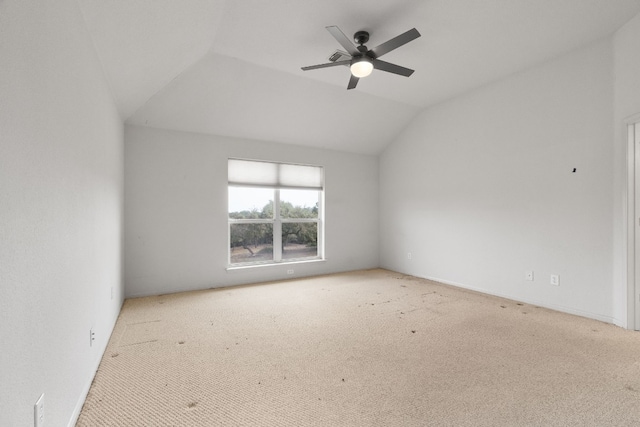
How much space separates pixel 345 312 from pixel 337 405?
5.52 feet

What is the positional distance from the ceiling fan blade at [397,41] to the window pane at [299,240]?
10.7 ft

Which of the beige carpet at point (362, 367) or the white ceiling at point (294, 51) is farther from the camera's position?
the white ceiling at point (294, 51)

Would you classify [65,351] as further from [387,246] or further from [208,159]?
[387,246]

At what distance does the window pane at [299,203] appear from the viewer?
522cm

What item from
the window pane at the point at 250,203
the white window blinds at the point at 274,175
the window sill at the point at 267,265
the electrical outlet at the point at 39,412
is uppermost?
the white window blinds at the point at 274,175

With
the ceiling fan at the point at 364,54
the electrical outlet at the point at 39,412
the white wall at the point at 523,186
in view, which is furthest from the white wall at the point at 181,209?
the electrical outlet at the point at 39,412

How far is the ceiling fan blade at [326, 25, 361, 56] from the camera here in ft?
7.53

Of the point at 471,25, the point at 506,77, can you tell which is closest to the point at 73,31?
the point at 471,25

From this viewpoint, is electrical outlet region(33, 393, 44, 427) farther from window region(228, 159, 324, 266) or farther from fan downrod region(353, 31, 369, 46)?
window region(228, 159, 324, 266)

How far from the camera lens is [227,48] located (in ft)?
10.5

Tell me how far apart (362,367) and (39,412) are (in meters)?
1.79

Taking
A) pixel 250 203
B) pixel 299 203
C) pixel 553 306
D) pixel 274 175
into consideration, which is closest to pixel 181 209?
pixel 250 203

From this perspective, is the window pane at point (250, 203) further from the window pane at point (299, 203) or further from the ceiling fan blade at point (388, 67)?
the ceiling fan blade at point (388, 67)

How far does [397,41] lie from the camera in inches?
97.0
